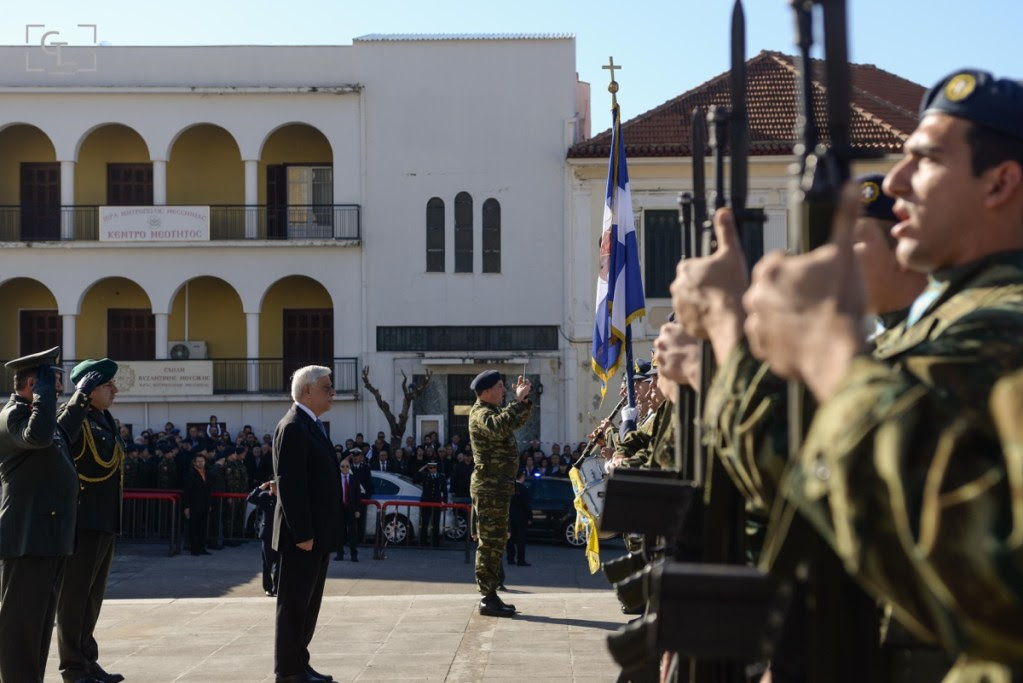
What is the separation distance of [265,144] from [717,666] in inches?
1348

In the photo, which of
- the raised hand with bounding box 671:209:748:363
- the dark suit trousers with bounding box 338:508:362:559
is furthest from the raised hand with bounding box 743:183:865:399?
the dark suit trousers with bounding box 338:508:362:559

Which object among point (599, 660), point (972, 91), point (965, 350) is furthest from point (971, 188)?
point (599, 660)

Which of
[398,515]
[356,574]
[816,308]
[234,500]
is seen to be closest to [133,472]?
[234,500]

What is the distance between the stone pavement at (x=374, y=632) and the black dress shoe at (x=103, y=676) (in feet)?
0.38

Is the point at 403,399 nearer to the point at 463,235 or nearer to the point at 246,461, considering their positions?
the point at 463,235

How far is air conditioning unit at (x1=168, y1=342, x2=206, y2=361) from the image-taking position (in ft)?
116

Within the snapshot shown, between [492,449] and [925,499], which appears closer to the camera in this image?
[925,499]

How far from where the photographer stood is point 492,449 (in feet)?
40.0

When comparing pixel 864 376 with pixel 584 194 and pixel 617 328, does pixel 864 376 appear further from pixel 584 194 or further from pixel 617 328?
pixel 584 194

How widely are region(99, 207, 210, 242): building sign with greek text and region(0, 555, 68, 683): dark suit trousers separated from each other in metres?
28.1

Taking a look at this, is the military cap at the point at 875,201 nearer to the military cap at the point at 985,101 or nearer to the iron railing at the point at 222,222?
the military cap at the point at 985,101

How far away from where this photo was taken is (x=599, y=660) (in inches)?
369

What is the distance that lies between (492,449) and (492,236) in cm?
2219

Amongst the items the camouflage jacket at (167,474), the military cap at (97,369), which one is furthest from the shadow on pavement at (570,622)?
the camouflage jacket at (167,474)
